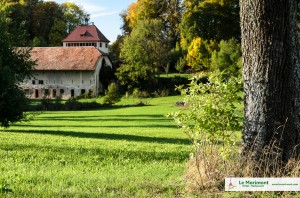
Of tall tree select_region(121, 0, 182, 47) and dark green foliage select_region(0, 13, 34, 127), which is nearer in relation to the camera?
dark green foliage select_region(0, 13, 34, 127)

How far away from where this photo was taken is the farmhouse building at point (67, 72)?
71938 mm

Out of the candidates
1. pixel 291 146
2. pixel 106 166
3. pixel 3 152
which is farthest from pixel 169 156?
pixel 291 146

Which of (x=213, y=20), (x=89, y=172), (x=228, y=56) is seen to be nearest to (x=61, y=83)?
(x=213, y=20)

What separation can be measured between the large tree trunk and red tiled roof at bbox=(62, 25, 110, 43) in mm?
88146

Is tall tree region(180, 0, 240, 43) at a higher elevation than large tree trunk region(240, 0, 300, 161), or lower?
higher

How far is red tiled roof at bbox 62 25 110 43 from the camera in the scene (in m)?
94.4

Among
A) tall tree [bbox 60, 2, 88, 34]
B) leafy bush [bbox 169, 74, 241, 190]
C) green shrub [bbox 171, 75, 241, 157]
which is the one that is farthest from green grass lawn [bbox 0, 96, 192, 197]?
tall tree [bbox 60, 2, 88, 34]

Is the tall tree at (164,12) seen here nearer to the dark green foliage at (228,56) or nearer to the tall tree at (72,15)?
the tall tree at (72,15)

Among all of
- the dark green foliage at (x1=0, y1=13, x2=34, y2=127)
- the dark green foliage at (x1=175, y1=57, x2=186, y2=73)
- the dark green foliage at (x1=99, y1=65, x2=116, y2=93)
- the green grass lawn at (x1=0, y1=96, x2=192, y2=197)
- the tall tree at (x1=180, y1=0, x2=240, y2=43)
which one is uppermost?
the tall tree at (x1=180, y1=0, x2=240, y2=43)

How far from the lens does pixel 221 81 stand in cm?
751

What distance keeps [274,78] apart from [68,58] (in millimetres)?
68332

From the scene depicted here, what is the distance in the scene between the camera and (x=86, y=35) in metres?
95.5

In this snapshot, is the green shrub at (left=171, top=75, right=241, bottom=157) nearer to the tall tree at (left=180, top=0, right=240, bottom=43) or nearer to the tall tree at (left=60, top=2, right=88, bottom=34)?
the tall tree at (left=180, top=0, right=240, bottom=43)

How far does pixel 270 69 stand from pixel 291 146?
123 cm
